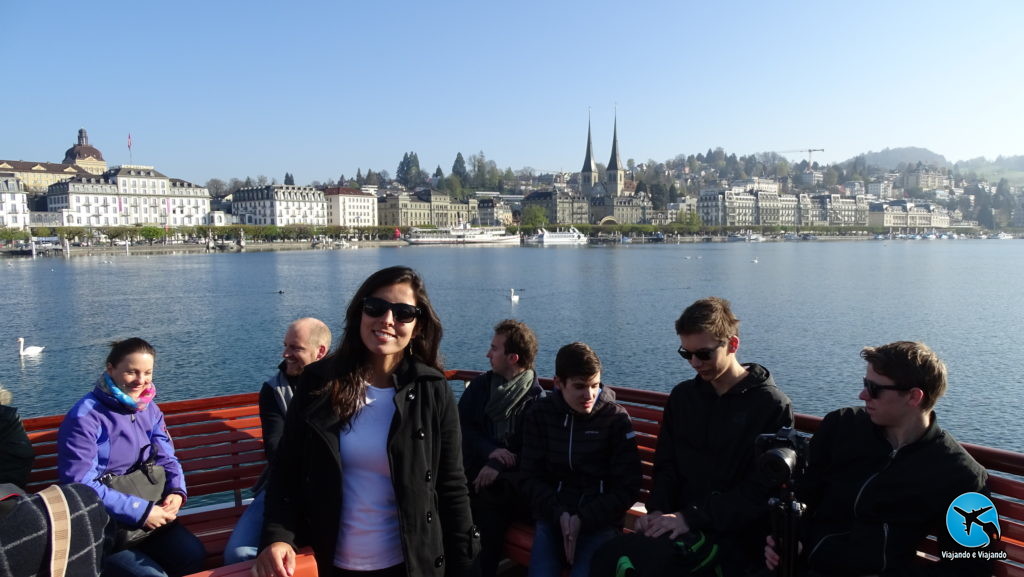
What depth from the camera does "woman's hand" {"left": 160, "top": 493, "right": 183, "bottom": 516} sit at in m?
3.58

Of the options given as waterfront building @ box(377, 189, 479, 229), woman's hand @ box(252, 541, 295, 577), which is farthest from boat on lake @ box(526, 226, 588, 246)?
woman's hand @ box(252, 541, 295, 577)

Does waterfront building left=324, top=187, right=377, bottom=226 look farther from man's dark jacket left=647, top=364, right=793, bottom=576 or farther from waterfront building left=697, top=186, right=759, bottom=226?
man's dark jacket left=647, top=364, right=793, bottom=576

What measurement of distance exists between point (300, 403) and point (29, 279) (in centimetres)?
5688

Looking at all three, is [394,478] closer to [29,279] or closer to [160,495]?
[160,495]

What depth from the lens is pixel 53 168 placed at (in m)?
129

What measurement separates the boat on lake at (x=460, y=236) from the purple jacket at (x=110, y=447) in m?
120

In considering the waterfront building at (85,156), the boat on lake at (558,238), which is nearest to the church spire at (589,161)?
the boat on lake at (558,238)

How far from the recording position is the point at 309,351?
409cm

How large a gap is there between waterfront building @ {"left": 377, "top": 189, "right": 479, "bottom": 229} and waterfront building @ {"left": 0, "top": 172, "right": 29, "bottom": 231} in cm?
6454

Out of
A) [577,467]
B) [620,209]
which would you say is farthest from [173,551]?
[620,209]

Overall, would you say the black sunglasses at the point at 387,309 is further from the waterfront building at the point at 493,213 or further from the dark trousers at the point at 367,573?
the waterfront building at the point at 493,213

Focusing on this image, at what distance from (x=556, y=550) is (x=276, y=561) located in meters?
1.53

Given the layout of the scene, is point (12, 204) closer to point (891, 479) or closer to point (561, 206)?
point (561, 206)

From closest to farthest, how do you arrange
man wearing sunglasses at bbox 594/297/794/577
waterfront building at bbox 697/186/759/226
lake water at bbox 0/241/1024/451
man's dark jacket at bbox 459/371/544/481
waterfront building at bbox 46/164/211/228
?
man wearing sunglasses at bbox 594/297/794/577
man's dark jacket at bbox 459/371/544/481
lake water at bbox 0/241/1024/451
waterfront building at bbox 46/164/211/228
waterfront building at bbox 697/186/759/226
